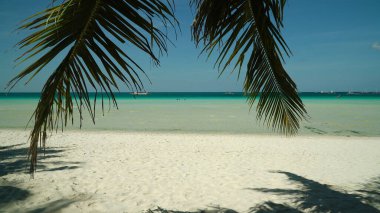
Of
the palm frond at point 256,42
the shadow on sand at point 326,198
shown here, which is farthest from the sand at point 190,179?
the palm frond at point 256,42

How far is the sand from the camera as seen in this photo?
4051mm

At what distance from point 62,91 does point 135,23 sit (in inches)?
22.1

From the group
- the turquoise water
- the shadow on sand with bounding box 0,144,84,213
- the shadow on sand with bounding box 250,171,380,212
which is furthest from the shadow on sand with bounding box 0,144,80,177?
the shadow on sand with bounding box 250,171,380,212

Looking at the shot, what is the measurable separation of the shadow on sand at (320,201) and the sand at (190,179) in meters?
0.01

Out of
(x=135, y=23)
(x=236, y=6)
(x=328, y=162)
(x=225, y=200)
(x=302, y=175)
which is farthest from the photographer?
(x=328, y=162)

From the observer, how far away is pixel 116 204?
13.3ft

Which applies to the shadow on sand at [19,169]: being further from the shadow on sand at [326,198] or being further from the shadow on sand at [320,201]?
the shadow on sand at [326,198]

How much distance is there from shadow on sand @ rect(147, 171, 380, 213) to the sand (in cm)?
1

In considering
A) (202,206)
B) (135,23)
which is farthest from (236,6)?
(202,206)

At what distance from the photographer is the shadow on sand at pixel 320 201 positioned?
3877 mm

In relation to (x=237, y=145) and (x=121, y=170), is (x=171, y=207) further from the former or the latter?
(x=237, y=145)

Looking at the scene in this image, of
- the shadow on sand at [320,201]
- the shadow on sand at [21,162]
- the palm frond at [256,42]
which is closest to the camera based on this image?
the palm frond at [256,42]

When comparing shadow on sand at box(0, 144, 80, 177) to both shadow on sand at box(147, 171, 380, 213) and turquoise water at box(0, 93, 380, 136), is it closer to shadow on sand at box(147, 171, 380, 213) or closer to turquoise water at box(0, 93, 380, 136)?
shadow on sand at box(147, 171, 380, 213)

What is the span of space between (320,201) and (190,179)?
231 cm
